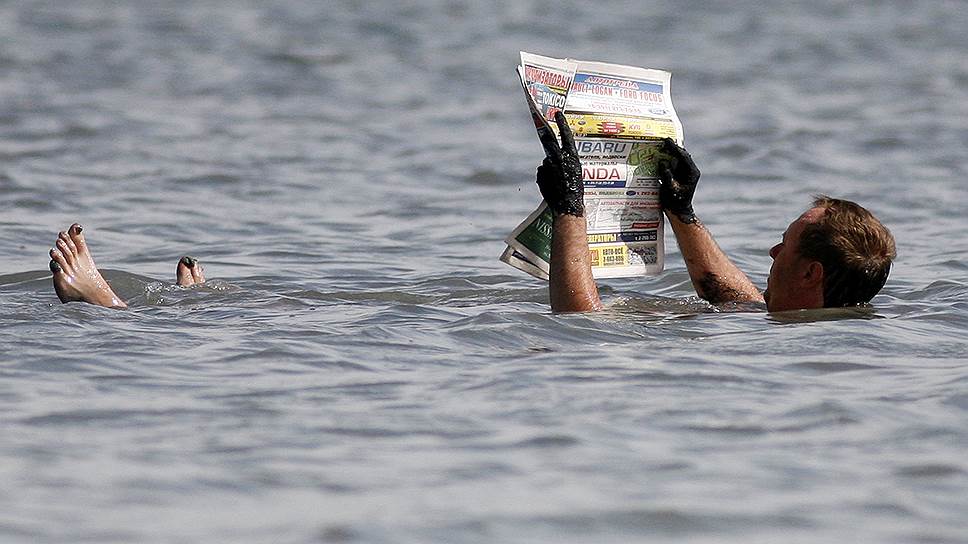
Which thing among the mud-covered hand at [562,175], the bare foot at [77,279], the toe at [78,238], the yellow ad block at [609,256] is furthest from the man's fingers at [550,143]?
the toe at [78,238]

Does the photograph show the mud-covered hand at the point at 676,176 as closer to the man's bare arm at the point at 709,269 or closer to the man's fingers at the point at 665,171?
the man's fingers at the point at 665,171

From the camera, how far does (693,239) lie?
22.6ft

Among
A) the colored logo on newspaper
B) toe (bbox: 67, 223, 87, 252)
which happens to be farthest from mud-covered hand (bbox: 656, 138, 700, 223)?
toe (bbox: 67, 223, 87, 252)

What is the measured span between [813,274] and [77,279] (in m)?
3.37

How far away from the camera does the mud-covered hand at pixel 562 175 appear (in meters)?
6.09

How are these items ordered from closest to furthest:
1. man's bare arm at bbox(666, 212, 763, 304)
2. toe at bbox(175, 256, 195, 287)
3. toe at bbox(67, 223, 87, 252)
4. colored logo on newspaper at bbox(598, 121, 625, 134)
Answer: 1. colored logo on newspaper at bbox(598, 121, 625, 134)
2. man's bare arm at bbox(666, 212, 763, 304)
3. toe at bbox(67, 223, 87, 252)
4. toe at bbox(175, 256, 195, 287)

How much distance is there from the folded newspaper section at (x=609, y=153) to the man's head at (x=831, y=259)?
1.88 feet

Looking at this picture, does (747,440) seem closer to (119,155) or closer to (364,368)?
(364,368)

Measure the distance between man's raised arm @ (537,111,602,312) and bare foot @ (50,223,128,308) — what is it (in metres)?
2.16

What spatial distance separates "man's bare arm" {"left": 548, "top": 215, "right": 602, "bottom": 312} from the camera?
6152mm

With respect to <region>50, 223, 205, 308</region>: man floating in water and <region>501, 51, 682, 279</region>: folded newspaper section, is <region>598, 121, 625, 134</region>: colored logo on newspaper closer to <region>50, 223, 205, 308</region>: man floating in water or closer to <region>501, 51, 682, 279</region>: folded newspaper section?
<region>501, 51, 682, 279</region>: folded newspaper section

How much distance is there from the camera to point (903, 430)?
197 inches

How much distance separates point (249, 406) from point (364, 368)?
0.70 metres

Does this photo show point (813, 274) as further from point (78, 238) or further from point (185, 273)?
point (78, 238)
